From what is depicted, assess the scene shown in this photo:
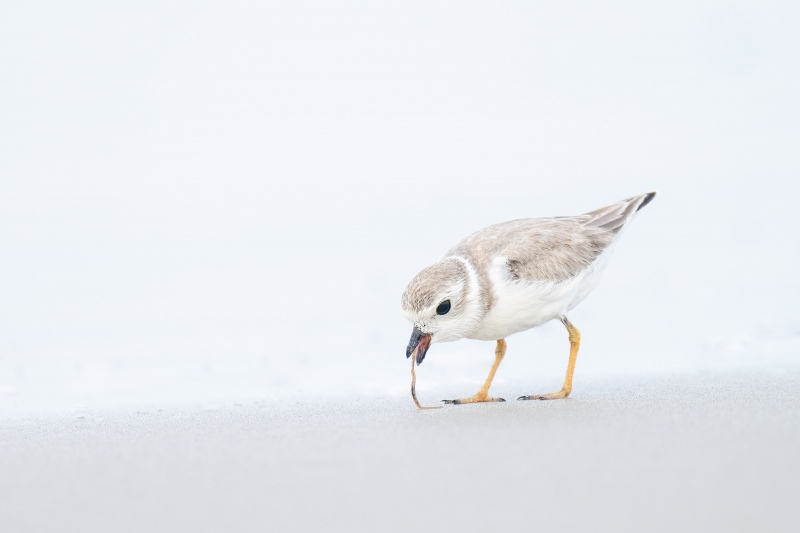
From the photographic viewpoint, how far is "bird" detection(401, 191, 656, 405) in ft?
20.3

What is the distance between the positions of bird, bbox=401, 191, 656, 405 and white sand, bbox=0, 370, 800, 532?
0.72 metres

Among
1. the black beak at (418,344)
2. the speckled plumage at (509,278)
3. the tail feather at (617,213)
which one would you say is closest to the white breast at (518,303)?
the speckled plumage at (509,278)

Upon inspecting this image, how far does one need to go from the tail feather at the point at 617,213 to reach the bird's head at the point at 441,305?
5.66 feet

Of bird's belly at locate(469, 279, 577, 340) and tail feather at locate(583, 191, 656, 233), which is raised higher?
tail feather at locate(583, 191, 656, 233)

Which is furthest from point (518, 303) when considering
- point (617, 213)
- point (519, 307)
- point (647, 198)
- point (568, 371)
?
point (647, 198)

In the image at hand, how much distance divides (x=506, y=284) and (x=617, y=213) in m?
1.84

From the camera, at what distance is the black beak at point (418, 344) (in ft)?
20.4

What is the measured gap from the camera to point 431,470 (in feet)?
13.2

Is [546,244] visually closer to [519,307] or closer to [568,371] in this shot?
[519,307]

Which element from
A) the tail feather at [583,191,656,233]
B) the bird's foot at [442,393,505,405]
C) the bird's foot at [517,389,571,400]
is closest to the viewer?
the bird's foot at [517,389,571,400]

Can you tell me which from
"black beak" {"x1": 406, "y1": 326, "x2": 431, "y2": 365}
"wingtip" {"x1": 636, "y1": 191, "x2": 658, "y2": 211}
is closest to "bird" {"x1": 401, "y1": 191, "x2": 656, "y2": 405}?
"black beak" {"x1": 406, "y1": 326, "x2": 431, "y2": 365}

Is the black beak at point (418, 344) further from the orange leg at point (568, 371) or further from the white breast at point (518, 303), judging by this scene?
the orange leg at point (568, 371)

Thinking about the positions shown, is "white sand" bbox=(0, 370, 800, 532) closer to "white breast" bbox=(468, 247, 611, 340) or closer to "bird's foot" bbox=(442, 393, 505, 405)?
"bird's foot" bbox=(442, 393, 505, 405)

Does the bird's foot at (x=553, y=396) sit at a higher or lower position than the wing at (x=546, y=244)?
lower
